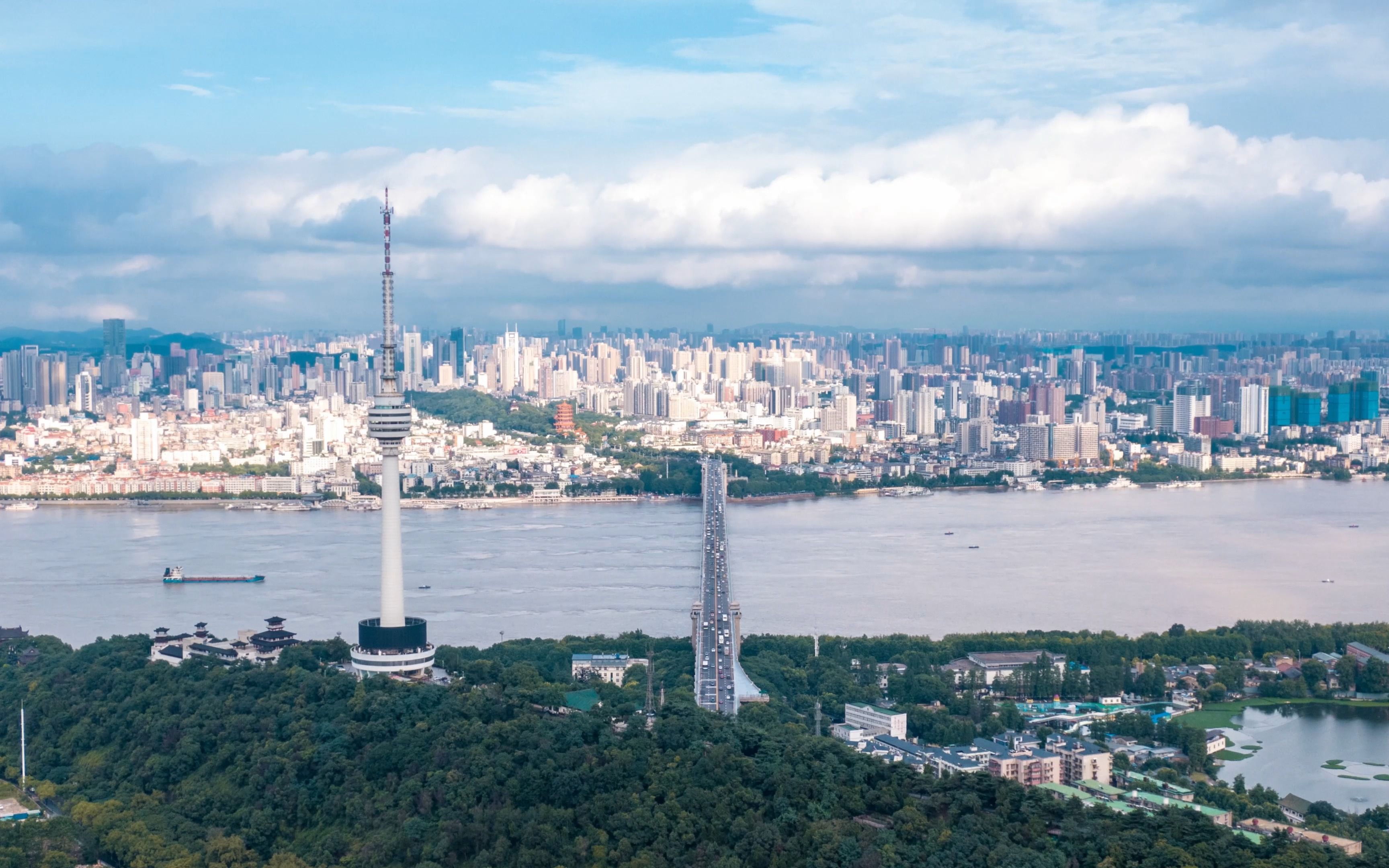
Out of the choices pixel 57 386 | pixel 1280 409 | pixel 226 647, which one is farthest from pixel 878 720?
pixel 57 386

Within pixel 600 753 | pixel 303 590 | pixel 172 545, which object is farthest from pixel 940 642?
pixel 172 545

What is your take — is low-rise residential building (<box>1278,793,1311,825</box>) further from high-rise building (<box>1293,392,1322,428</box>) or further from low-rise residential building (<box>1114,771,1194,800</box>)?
high-rise building (<box>1293,392,1322,428</box>)

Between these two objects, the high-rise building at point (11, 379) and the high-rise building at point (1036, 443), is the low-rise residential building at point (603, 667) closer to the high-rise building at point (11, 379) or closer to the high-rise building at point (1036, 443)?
the high-rise building at point (1036, 443)

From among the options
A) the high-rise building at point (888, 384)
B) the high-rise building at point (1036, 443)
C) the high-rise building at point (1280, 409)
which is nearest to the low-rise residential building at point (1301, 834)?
the high-rise building at point (1036, 443)

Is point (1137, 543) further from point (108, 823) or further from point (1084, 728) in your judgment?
point (108, 823)

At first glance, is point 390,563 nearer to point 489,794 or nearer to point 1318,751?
point 489,794

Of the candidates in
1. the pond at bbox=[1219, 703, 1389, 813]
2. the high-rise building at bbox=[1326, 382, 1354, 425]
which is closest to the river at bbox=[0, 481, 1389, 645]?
the pond at bbox=[1219, 703, 1389, 813]
